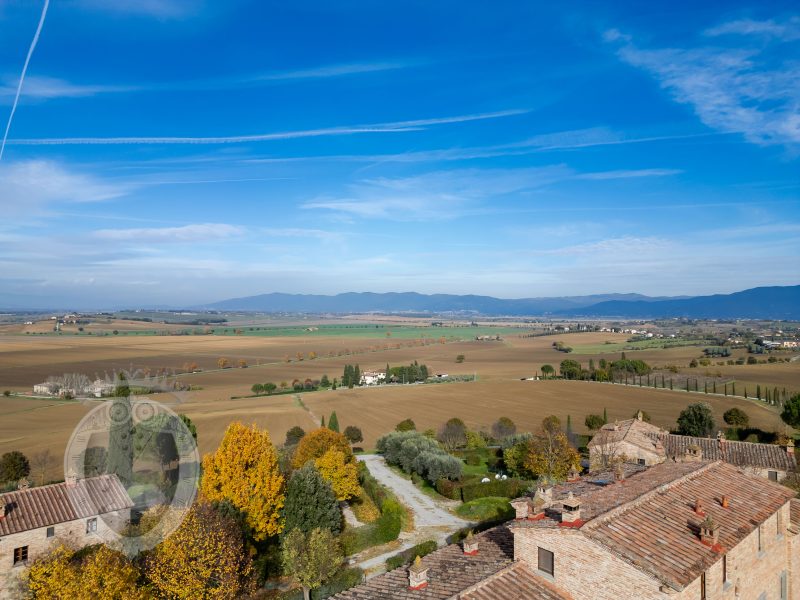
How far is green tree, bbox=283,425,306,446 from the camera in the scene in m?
51.0

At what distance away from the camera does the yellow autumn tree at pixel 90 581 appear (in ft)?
53.9

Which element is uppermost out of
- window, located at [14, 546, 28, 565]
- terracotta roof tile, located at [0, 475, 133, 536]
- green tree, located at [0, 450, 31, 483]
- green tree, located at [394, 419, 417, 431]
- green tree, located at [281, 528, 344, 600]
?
terracotta roof tile, located at [0, 475, 133, 536]

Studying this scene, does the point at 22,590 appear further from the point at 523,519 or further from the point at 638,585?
the point at 638,585

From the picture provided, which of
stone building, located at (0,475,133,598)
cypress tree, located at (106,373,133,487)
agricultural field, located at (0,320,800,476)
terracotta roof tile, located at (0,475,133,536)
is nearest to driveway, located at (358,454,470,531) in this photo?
agricultural field, located at (0,320,800,476)

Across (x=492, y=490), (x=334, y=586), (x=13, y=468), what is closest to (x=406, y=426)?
(x=492, y=490)

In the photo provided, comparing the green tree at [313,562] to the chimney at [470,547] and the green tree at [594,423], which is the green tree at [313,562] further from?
the green tree at [594,423]

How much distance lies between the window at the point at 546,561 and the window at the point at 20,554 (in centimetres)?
2243

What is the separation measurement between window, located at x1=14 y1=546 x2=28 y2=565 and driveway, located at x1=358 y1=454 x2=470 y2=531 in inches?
754

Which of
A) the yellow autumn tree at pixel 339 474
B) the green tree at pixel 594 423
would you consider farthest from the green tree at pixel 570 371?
the yellow autumn tree at pixel 339 474

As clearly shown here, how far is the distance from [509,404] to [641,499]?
183 ft

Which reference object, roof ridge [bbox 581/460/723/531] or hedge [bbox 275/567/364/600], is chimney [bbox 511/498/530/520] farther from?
hedge [bbox 275/567/364/600]

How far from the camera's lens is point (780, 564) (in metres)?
17.8

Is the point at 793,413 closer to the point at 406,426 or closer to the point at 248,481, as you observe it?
the point at 406,426

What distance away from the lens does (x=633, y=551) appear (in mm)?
13188
